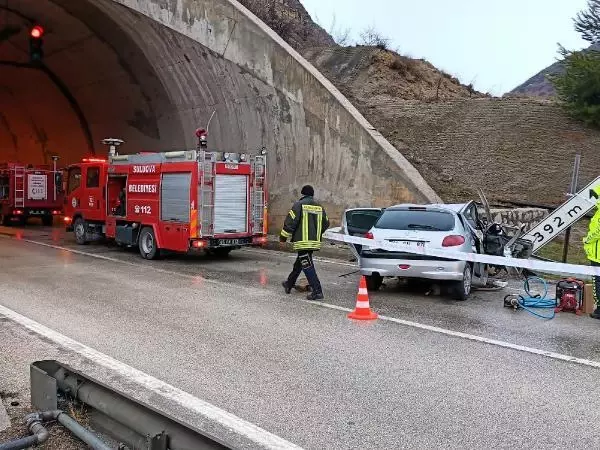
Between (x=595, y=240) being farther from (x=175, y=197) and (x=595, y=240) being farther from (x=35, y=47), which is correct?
(x=35, y=47)

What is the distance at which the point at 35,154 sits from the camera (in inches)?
1244

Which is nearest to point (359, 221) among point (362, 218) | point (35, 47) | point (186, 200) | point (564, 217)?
point (362, 218)

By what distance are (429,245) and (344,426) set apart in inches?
212

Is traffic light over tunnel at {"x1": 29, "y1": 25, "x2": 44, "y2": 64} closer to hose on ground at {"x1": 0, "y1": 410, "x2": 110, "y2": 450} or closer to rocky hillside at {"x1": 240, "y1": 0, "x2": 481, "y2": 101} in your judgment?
rocky hillside at {"x1": 240, "y1": 0, "x2": 481, "y2": 101}

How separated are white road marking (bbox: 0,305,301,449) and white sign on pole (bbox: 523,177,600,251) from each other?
8.07 m

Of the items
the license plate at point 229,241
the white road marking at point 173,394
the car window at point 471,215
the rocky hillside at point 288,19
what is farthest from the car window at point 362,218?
the rocky hillside at point 288,19

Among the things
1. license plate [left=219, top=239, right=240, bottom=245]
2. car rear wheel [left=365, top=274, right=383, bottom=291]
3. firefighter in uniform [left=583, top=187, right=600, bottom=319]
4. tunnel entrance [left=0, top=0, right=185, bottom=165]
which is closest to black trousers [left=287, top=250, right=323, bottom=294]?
car rear wheel [left=365, top=274, right=383, bottom=291]

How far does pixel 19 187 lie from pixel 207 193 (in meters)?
14.3

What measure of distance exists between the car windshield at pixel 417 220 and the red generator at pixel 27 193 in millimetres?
18694

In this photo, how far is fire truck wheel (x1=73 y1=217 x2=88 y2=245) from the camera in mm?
17469

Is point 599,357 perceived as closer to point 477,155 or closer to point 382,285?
point 382,285

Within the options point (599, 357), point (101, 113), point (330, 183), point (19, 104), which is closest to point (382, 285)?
point (599, 357)

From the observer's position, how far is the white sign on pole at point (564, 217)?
10695mm

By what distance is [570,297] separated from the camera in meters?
8.84
